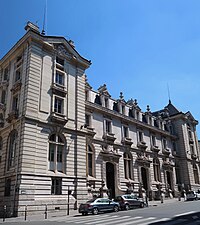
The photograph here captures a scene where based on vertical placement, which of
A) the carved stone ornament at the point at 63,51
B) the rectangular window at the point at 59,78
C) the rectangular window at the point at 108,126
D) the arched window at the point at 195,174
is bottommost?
the arched window at the point at 195,174

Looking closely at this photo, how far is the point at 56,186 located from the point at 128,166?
16077mm

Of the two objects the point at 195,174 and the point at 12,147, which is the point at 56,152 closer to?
the point at 12,147

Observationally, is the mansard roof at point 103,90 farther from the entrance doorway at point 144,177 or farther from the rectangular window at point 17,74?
the entrance doorway at point 144,177

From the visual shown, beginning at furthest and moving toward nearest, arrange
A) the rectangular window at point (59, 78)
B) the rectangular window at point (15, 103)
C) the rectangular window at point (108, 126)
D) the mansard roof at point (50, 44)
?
the rectangular window at point (108, 126)
the rectangular window at point (59, 78)
the rectangular window at point (15, 103)
the mansard roof at point (50, 44)

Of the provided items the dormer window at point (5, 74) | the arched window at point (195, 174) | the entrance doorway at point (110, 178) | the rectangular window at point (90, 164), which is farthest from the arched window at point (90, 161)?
the arched window at point (195, 174)

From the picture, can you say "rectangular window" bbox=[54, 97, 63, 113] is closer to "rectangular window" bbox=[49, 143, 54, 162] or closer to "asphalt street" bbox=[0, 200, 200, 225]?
"rectangular window" bbox=[49, 143, 54, 162]

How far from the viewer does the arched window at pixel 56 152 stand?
85.1 feet

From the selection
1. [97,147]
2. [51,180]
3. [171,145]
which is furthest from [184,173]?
[51,180]

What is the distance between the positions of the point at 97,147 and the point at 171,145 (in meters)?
24.9

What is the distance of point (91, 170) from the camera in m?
32.3

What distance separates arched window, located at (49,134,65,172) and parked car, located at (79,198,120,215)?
5.56 meters

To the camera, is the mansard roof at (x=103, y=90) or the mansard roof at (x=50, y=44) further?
Answer: the mansard roof at (x=103, y=90)

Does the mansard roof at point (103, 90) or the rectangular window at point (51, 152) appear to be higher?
the mansard roof at point (103, 90)

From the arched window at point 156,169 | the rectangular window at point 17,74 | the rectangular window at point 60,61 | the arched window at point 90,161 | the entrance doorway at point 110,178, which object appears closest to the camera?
the rectangular window at point 17,74
